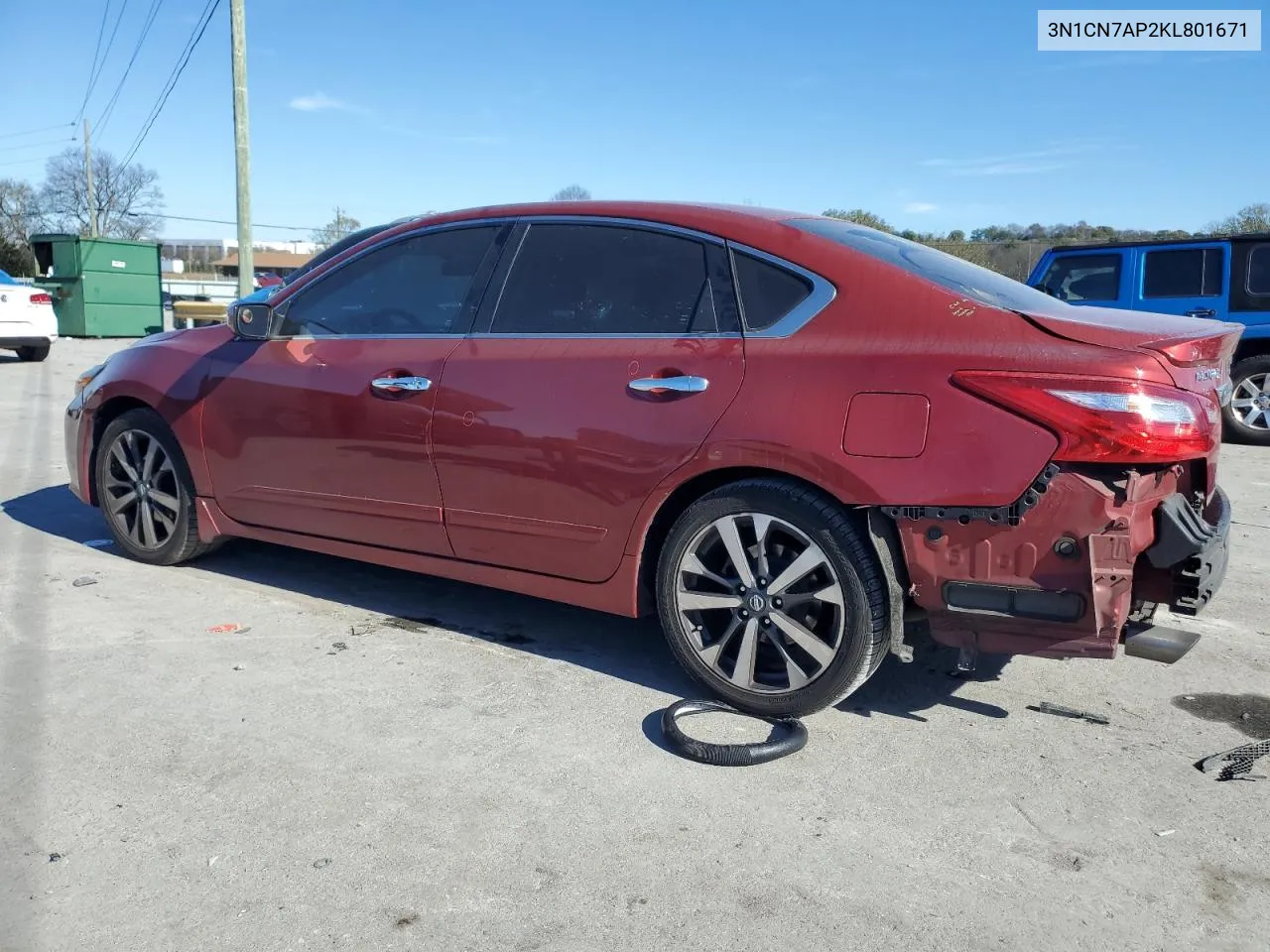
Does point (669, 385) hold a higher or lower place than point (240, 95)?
lower

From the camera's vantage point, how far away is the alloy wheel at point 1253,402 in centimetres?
1023

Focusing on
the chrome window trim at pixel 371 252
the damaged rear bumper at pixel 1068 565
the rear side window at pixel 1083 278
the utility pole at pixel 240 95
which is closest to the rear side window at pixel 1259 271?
the rear side window at pixel 1083 278

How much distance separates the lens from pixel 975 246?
18875 millimetres

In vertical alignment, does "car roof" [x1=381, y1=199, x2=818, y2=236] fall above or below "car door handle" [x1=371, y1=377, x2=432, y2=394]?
above

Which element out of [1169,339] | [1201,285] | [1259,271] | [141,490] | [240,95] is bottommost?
[141,490]

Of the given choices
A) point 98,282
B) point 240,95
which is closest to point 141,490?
point 240,95

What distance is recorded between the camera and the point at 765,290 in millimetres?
3527

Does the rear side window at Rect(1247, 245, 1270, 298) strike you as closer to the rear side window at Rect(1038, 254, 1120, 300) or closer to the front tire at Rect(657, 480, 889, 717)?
the rear side window at Rect(1038, 254, 1120, 300)

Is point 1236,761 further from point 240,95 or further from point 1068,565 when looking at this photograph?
point 240,95

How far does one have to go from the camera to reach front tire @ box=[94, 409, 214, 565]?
197 inches

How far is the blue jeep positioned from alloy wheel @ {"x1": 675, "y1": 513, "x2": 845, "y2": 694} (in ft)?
27.7

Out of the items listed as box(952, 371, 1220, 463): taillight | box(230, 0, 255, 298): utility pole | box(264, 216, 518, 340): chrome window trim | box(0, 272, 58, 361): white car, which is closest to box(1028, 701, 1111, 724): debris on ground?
box(952, 371, 1220, 463): taillight

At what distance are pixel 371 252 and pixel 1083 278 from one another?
861 centimetres

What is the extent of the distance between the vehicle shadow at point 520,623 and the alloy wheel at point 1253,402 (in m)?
7.75
